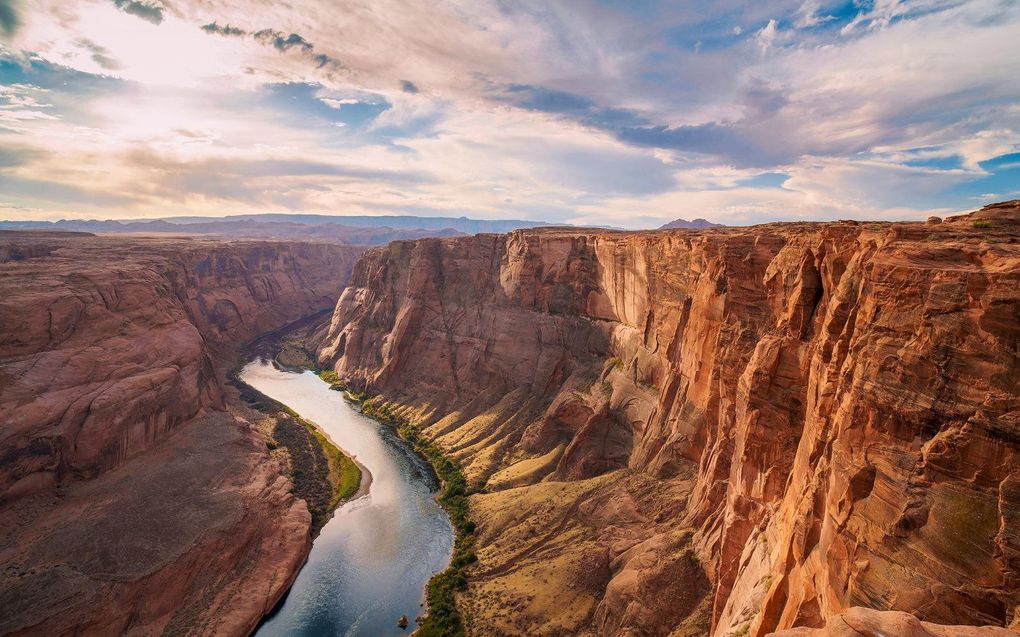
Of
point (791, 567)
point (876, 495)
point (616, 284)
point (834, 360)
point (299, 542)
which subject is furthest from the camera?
point (616, 284)

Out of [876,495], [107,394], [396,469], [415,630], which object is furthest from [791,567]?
[107,394]

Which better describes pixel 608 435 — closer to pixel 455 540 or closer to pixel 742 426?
pixel 455 540

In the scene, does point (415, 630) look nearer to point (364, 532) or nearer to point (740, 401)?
point (364, 532)

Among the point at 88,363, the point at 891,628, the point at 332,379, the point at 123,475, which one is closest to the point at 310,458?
the point at 123,475

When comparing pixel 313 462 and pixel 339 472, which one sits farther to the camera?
pixel 313 462

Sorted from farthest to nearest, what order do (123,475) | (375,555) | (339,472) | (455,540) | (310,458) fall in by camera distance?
(310,458)
(339,472)
(123,475)
(455,540)
(375,555)

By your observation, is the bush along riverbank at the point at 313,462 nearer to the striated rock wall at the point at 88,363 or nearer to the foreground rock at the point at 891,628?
the striated rock wall at the point at 88,363

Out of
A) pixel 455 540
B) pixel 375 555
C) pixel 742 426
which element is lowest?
pixel 375 555
